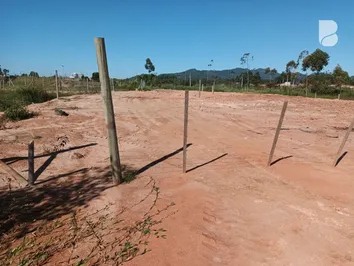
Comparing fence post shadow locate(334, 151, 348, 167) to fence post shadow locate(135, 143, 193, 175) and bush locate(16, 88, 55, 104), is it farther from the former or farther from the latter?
bush locate(16, 88, 55, 104)

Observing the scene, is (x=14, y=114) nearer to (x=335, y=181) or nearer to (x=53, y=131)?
(x=53, y=131)

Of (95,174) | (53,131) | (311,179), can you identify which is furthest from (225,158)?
(53,131)

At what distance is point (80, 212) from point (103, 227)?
23.0 inches

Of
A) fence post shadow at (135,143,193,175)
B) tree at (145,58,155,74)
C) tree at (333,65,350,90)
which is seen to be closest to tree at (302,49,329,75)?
tree at (333,65,350,90)

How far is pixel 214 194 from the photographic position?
439 cm

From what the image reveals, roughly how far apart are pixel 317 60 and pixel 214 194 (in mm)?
35750

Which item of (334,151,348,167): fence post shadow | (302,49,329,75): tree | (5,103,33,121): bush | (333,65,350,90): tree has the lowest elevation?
(334,151,348,167): fence post shadow

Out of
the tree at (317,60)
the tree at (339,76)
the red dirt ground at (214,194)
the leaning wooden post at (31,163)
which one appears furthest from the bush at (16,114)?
the tree at (317,60)

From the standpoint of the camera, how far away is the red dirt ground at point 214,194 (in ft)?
9.95

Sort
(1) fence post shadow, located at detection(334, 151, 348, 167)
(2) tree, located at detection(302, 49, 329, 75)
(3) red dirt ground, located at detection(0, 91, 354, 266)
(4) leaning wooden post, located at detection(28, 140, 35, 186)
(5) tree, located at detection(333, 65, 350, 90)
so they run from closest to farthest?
(3) red dirt ground, located at detection(0, 91, 354, 266)
(4) leaning wooden post, located at detection(28, 140, 35, 186)
(1) fence post shadow, located at detection(334, 151, 348, 167)
(5) tree, located at detection(333, 65, 350, 90)
(2) tree, located at detection(302, 49, 329, 75)

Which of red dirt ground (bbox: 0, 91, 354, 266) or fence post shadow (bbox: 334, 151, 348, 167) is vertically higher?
red dirt ground (bbox: 0, 91, 354, 266)

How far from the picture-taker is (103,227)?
3.36 metres

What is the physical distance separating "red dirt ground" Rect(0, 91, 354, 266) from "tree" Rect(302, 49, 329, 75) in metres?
29.3

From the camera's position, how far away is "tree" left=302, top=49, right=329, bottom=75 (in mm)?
33719
